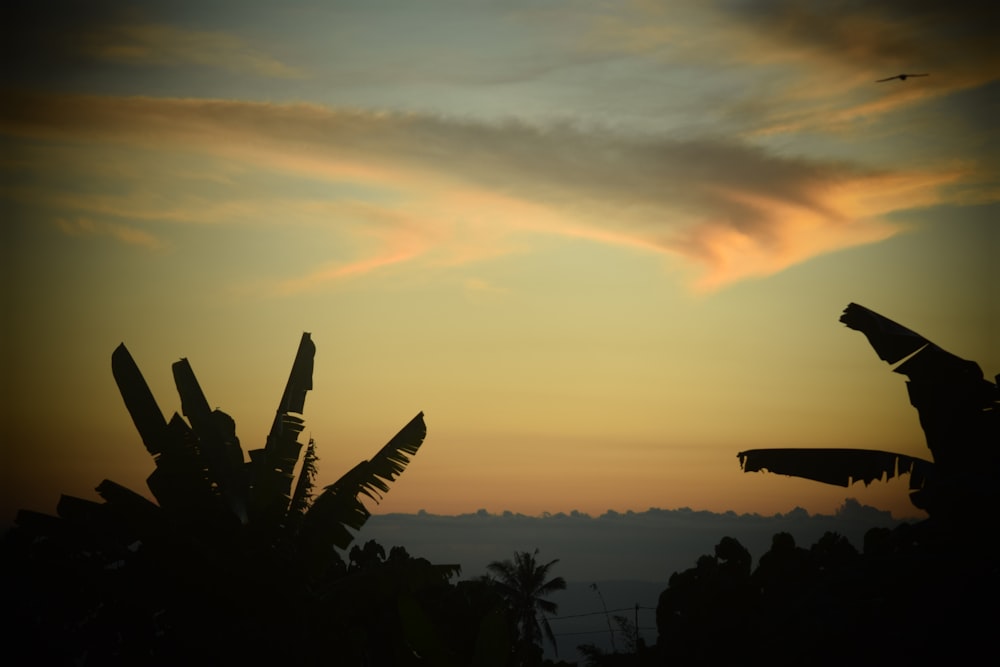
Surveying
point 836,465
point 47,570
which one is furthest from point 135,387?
point 836,465

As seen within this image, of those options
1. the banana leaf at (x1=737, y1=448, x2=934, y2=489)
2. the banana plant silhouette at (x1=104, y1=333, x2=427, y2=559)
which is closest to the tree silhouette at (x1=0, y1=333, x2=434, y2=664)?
the banana plant silhouette at (x1=104, y1=333, x2=427, y2=559)

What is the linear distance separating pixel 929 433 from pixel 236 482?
29.9 ft

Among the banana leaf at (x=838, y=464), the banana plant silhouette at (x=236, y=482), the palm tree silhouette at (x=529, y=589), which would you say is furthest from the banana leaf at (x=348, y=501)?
the palm tree silhouette at (x=529, y=589)

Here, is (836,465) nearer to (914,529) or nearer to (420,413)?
(914,529)

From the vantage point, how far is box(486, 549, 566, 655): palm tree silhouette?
7831 centimetres

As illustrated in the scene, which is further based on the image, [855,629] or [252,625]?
[252,625]

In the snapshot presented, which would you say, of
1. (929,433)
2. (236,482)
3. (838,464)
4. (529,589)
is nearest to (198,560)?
(236,482)

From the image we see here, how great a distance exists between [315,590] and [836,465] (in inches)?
284

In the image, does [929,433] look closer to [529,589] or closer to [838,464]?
[838,464]

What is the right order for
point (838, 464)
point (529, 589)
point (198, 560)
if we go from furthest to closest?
point (529, 589), point (198, 560), point (838, 464)

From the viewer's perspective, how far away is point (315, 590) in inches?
520

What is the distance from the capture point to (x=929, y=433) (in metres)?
11.5

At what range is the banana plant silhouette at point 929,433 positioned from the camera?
10758 mm

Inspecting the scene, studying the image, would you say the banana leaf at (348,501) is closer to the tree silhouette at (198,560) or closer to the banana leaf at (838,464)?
the tree silhouette at (198,560)
